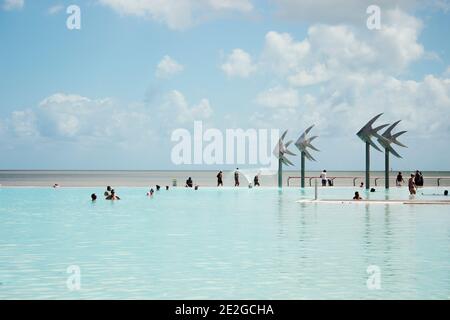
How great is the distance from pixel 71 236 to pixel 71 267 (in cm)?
636

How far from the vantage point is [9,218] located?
29.1m

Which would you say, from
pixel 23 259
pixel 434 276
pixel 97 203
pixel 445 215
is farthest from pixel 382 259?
pixel 97 203

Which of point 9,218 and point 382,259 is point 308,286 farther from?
point 9,218

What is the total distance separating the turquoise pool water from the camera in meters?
13.7

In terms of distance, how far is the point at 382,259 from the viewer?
57.3 ft

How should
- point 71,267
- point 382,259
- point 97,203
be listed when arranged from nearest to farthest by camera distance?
point 71,267 → point 382,259 → point 97,203

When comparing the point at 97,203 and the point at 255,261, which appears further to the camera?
the point at 97,203

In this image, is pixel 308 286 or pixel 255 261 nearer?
pixel 308 286

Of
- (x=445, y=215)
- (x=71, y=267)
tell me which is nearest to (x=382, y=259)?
(x=71, y=267)

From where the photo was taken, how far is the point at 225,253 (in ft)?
60.6

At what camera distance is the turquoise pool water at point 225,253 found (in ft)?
45.0
